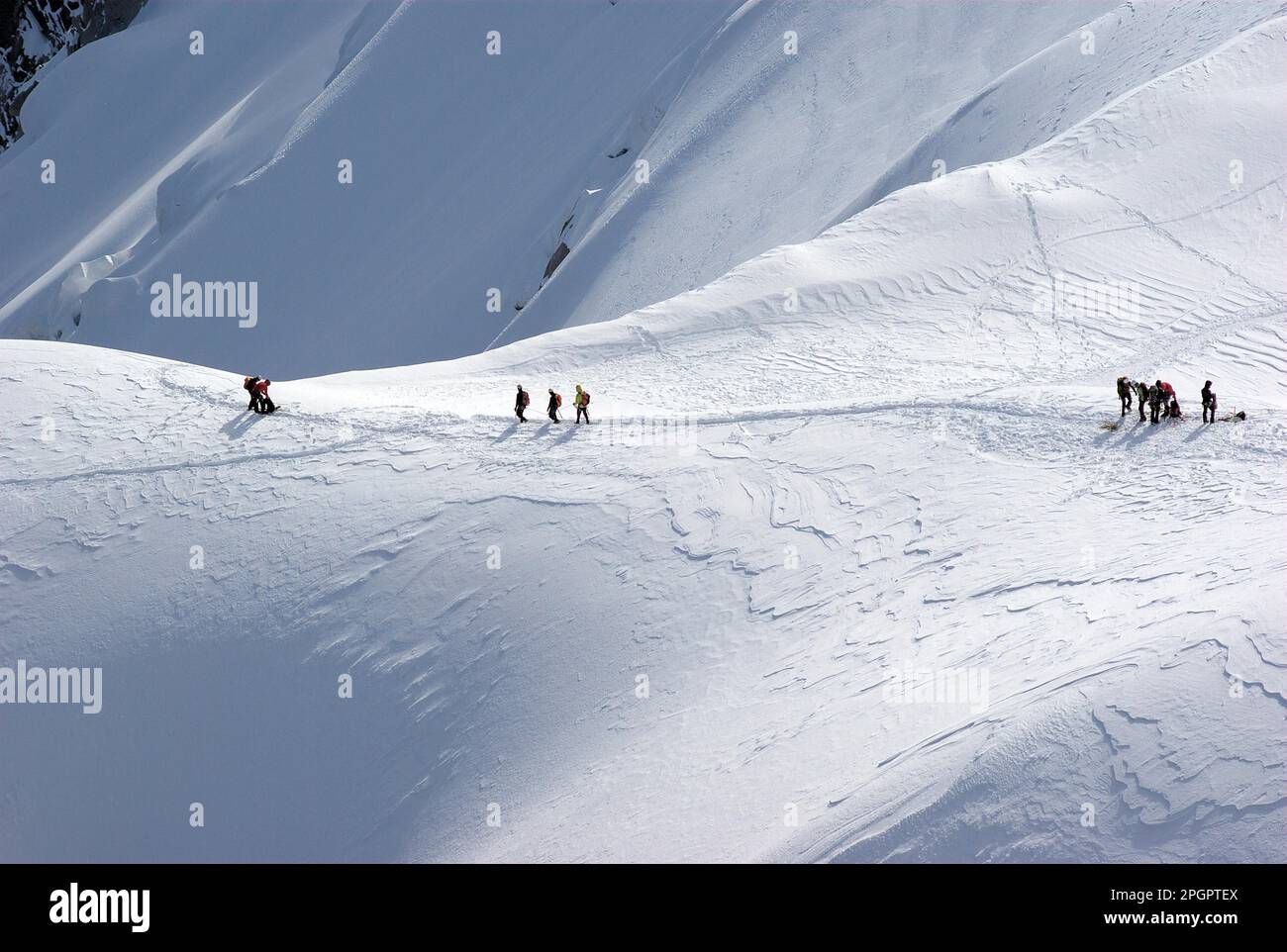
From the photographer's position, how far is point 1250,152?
34312mm

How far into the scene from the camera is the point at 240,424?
27.0m

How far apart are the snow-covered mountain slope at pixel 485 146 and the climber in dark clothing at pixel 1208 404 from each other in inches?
664

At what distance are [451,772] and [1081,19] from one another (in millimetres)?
40713

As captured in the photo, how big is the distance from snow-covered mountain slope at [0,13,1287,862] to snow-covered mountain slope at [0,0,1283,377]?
1432 cm

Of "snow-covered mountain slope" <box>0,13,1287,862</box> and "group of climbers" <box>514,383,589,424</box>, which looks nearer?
"snow-covered mountain slope" <box>0,13,1287,862</box>

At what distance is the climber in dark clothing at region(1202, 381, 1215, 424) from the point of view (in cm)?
2366

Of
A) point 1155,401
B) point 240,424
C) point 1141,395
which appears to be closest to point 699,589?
point 1141,395

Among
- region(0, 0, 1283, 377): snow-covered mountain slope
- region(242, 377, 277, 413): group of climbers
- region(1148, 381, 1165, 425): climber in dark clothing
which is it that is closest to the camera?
region(1148, 381, 1165, 425): climber in dark clothing

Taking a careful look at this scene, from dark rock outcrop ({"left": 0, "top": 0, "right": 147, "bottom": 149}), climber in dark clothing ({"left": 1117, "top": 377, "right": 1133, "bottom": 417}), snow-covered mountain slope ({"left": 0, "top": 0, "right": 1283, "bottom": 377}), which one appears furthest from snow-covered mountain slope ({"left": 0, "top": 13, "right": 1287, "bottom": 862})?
dark rock outcrop ({"left": 0, "top": 0, "right": 147, "bottom": 149})

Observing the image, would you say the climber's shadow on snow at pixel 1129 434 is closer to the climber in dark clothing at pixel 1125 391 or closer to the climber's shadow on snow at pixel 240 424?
the climber in dark clothing at pixel 1125 391

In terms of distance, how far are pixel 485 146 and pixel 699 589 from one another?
53924mm

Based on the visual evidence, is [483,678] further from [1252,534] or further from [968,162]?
→ [968,162]

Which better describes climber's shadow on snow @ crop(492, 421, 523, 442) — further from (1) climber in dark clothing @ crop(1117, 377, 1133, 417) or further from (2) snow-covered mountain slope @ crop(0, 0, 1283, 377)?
(2) snow-covered mountain slope @ crop(0, 0, 1283, 377)
